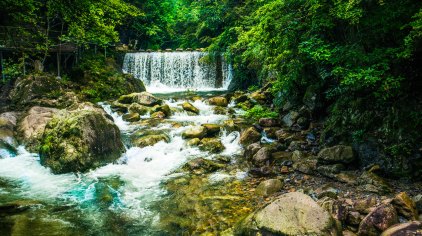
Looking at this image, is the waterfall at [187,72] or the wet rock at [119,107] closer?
the wet rock at [119,107]

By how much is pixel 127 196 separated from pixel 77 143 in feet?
7.85

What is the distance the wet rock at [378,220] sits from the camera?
4062mm

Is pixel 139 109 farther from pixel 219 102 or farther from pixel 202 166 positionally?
pixel 202 166

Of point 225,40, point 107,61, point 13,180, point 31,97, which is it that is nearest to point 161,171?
point 13,180

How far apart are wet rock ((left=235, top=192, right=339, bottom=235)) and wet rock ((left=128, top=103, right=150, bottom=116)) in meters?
10.5

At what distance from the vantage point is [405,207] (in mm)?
4289

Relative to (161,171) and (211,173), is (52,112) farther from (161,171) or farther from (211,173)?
(211,173)

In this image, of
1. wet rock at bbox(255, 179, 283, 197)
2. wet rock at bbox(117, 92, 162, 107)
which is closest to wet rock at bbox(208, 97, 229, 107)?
wet rock at bbox(117, 92, 162, 107)

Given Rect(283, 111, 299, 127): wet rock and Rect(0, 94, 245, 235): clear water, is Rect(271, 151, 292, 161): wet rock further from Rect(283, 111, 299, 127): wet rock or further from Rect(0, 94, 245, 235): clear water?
Rect(283, 111, 299, 127): wet rock

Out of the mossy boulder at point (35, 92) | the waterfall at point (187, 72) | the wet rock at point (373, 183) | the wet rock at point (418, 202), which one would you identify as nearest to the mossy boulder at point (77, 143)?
the mossy boulder at point (35, 92)

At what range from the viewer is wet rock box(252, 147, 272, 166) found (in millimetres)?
7625

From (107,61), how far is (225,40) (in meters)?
9.47

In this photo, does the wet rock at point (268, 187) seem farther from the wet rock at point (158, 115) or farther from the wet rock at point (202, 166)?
the wet rock at point (158, 115)

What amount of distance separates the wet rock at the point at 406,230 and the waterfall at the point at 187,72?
19.0m
